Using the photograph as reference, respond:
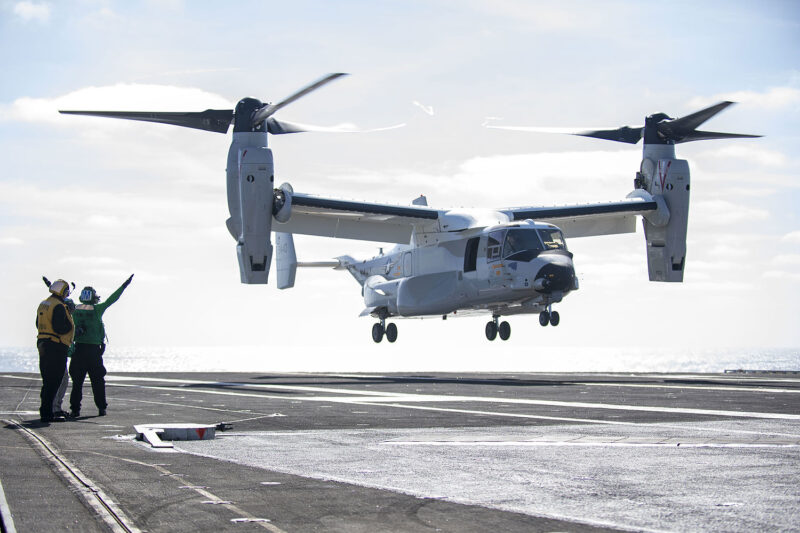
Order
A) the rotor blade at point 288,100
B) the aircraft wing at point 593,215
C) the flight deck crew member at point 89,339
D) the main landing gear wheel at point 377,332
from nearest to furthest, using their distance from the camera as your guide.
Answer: the flight deck crew member at point 89,339 → the rotor blade at point 288,100 → the aircraft wing at point 593,215 → the main landing gear wheel at point 377,332

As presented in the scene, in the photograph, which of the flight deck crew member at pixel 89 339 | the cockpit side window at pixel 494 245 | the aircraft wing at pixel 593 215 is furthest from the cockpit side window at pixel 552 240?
the flight deck crew member at pixel 89 339

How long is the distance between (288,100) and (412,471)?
24.6 meters

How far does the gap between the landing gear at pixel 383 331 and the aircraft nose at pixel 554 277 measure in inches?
508

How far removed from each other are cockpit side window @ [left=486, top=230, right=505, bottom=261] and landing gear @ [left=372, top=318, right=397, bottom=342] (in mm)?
9982

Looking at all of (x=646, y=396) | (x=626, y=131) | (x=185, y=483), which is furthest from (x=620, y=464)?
(x=626, y=131)

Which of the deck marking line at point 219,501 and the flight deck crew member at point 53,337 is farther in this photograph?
the flight deck crew member at point 53,337

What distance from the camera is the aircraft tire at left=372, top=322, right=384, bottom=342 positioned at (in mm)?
43281

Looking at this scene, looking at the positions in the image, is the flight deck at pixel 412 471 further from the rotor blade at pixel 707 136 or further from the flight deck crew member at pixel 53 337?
the rotor blade at pixel 707 136

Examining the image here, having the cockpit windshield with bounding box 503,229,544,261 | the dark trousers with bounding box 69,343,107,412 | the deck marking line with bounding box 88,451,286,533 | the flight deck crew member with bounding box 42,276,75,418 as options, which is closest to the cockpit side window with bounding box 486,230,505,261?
the cockpit windshield with bounding box 503,229,544,261

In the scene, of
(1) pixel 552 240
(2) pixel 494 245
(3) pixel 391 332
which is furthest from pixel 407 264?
(1) pixel 552 240

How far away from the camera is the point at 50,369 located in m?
13.5

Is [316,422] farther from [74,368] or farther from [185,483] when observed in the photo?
[185,483]

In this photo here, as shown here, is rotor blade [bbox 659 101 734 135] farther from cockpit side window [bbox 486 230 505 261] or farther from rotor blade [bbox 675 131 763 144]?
cockpit side window [bbox 486 230 505 261]

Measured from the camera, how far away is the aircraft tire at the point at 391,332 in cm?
4297
